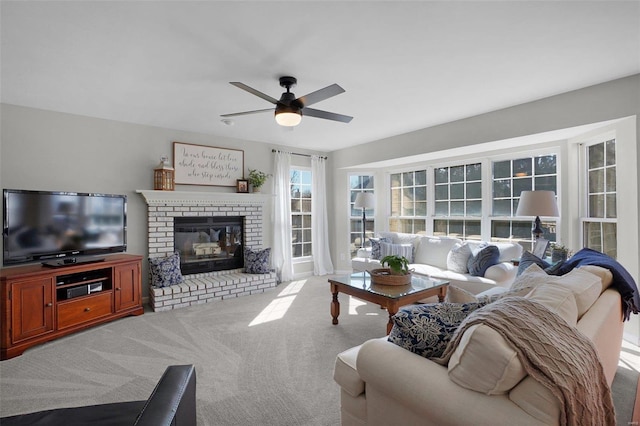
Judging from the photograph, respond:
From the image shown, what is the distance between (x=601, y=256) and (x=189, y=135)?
4959 millimetres

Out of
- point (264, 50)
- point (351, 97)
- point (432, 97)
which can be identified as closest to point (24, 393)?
point (264, 50)

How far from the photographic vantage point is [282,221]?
219 inches

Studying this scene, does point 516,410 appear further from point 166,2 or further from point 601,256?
point 166,2

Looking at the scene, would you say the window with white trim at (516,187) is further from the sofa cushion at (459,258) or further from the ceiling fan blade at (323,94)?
the ceiling fan blade at (323,94)

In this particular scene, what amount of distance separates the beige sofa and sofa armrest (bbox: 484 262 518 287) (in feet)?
5.38

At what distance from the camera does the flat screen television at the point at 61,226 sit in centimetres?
300

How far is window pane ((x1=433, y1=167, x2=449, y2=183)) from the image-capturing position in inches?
204

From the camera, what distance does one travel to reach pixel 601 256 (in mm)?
2352

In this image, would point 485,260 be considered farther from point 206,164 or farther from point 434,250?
point 206,164

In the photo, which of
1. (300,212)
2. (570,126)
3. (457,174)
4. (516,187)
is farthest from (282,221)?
(570,126)

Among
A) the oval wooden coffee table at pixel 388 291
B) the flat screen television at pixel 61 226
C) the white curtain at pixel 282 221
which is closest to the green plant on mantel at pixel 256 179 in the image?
the white curtain at pixel 282 221

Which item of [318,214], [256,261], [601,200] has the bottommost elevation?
[256,261]

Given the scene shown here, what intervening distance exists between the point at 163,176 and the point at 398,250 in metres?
3.57

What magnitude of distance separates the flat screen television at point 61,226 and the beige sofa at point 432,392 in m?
3.32
